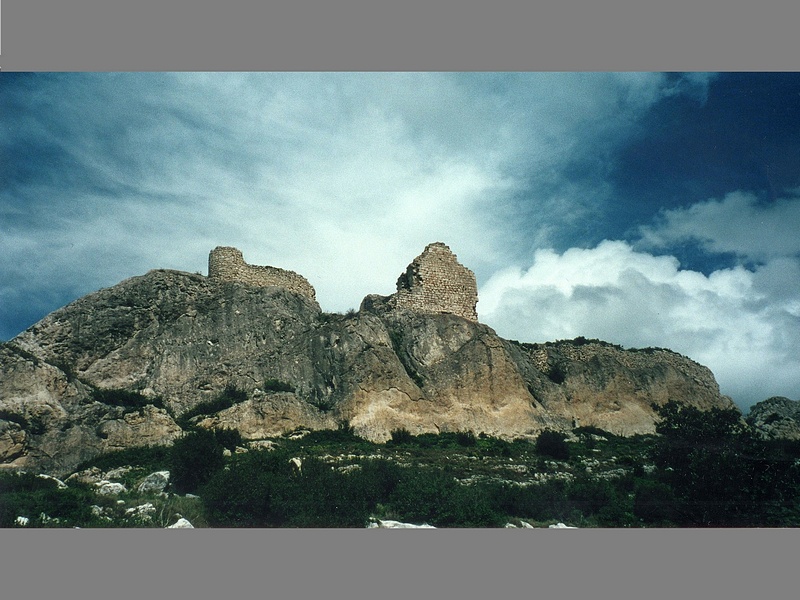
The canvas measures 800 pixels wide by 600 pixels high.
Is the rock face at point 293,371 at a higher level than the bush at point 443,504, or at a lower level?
higher

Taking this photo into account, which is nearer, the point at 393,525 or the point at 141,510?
the point at 393,525

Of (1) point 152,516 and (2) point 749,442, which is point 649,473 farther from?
(1) point 152,516

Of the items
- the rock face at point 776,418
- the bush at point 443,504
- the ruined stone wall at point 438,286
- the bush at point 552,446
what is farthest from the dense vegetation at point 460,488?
the ruined stone wall at point 438,286

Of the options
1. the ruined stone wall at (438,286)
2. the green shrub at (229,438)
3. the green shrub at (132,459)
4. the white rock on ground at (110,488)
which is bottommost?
the white rock on ground at (110,488)

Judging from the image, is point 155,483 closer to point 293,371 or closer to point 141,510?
point 141,510

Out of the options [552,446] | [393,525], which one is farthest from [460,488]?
[552,446]

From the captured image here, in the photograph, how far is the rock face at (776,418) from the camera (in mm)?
19703

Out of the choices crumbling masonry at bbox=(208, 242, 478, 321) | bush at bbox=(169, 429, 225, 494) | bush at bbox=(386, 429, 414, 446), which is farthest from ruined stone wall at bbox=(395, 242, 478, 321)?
bush at bbox=(169, 429, 225, 494)

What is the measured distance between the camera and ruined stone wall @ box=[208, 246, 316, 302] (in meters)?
26.1

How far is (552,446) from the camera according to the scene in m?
20.0

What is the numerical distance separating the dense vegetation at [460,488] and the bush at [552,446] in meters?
1.80

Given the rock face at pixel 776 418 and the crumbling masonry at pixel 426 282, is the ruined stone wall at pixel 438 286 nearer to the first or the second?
the crumbling masonry at pixel 426 282

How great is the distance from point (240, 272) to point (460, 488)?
1628 centimetres

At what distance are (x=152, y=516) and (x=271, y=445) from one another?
247 inches
